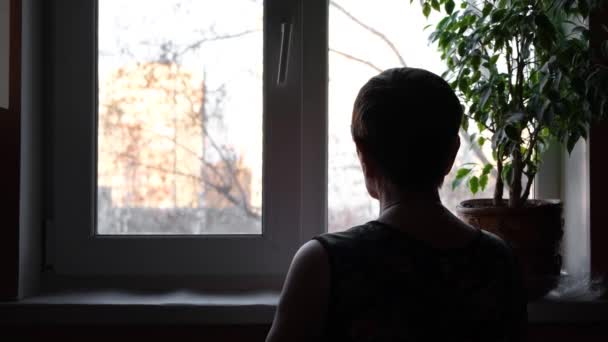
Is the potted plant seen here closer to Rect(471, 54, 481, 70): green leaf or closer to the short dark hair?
Rect(471, 54, 481, 70): green leaf

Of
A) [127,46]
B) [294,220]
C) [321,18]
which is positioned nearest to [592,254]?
[294,220]

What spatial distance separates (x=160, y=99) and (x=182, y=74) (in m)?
0.10

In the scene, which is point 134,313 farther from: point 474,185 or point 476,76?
point 476,76

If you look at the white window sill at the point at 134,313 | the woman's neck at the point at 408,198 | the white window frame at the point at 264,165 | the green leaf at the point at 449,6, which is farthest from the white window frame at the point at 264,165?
the woman's neck at the point at 408,198

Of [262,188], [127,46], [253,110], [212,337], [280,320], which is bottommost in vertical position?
[212,337]

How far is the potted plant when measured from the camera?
143cm

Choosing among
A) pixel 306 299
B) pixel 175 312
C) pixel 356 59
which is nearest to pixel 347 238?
pixel 306 299

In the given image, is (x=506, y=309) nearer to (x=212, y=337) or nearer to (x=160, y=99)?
(x=212, y=337)

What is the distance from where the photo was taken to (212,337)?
1.57 metres

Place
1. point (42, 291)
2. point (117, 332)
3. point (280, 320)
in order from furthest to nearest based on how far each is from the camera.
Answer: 1. point (42, 291)
2. point (117, 332)
3. point (280, 320)

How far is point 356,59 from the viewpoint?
184 centimetres

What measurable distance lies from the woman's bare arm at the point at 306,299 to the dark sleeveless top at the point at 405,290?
0.01 m

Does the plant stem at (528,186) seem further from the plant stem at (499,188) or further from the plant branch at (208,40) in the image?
the plant branch at (208,40)

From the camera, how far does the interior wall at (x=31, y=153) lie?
164 cm
